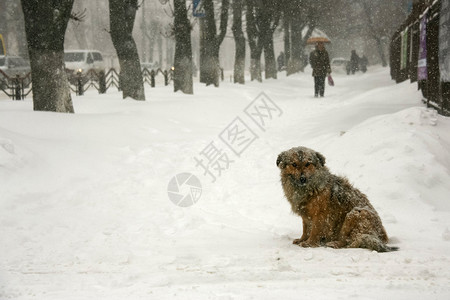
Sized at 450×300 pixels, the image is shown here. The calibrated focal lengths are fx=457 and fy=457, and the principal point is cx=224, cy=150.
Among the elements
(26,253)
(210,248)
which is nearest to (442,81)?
(210,248)

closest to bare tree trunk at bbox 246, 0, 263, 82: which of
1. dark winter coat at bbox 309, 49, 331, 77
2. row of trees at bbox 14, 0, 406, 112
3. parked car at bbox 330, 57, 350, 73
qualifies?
row of trees at bbox 14, 0, 406, 112

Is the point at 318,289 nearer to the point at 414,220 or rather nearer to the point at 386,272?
the point at 386,272

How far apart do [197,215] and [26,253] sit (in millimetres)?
2279

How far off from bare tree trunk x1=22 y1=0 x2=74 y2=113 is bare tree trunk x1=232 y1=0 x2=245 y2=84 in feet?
58.7

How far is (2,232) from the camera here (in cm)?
503

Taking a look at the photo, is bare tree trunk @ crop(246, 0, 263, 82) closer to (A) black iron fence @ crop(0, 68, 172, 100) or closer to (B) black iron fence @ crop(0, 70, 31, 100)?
(A) black iron fence @ crop(0, 68, 172, 100)

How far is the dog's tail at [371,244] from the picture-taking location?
13.9 feet

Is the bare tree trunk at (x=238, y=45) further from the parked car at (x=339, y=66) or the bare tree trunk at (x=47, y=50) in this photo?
the parked car at (x=339, y=66)

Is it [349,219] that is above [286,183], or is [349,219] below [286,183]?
below

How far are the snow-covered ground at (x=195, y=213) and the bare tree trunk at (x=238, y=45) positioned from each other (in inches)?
636

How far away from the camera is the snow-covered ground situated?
355 cm

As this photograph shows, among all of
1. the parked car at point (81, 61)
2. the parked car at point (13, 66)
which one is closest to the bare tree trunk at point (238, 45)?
the parked car at point (81, 61)

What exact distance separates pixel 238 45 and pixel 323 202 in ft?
81.4

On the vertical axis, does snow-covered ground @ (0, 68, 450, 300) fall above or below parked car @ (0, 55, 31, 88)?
below
